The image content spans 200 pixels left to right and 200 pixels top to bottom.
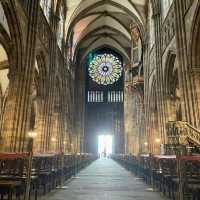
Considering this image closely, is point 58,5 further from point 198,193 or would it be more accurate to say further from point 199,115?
point 198,193

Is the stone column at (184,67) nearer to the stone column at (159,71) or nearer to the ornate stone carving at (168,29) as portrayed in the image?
the ornate stone carving at (168,29)

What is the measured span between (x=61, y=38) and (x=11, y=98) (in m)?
14.5

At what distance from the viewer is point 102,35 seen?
36.9 meters

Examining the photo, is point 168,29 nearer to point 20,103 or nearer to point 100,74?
point 20,103

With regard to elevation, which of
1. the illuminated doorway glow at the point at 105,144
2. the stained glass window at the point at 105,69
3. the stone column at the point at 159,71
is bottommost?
the illuminated doorway glow at the point at 105,144

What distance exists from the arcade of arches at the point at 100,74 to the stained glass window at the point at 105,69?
175mm

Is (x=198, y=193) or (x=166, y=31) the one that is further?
(x=166, y=31)

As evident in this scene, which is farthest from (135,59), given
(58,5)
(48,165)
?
(48,165)

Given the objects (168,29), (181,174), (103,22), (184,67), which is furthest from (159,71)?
(103,22)

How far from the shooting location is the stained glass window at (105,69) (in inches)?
1694

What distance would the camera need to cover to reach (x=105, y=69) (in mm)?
43156

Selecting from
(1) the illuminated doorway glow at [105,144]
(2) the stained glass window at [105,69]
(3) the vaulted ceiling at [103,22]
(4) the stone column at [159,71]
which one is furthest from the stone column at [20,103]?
(1) the illuminated doorway glow at [105,144]

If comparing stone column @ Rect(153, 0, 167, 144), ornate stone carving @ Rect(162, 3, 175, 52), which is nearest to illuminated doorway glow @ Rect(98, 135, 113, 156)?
stone column @ Rect(153, 0, 167, 144)

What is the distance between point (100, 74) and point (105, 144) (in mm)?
13274
